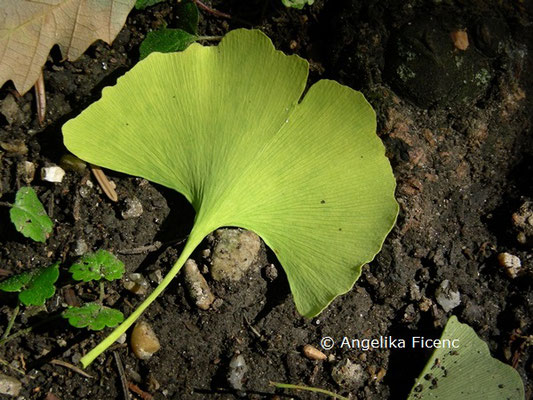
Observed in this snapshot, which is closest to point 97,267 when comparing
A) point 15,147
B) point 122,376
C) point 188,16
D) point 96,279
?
point 96,279

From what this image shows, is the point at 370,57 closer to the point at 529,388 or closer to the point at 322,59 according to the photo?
the point at 322,59

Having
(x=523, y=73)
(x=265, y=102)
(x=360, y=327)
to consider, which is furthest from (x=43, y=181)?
(x=523, y=73)

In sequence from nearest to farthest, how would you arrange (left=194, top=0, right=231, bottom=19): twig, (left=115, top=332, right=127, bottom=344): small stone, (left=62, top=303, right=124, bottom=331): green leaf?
(left=62, top=303, right=124, bottom=331): green leaf, (left=115, top=332, right=127, bottom=344): small stone, (left=194, top=0, right=231, bottom=19): twig

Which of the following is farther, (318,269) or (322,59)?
(322,59)

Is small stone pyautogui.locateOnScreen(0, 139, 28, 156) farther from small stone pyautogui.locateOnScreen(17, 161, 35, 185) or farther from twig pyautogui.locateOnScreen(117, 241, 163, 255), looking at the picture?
twig pyautogui.locateOnScreen(117, 241, 163, 255)

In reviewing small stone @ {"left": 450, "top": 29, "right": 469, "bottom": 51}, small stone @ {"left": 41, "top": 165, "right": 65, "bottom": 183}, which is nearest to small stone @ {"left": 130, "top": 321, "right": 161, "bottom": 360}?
small stone @ {"left": 41, "top": 165, "right": 65, "bottom": 183}

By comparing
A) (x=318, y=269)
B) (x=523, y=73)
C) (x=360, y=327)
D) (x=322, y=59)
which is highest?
(x=523, y=73)
